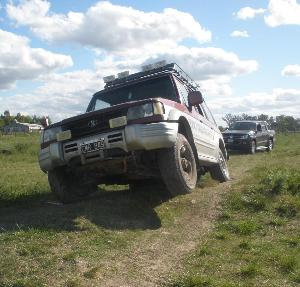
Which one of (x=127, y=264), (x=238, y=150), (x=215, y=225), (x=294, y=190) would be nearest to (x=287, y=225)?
(x=215, y=225)

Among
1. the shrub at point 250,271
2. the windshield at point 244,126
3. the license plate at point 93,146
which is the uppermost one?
the windshield at point 244,126

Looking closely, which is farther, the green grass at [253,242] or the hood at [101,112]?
the hood at [101,112]

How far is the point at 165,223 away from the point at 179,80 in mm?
2846

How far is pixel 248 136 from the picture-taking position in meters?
21.0

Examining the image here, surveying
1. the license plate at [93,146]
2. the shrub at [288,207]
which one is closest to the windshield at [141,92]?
the license plate at [93,146]

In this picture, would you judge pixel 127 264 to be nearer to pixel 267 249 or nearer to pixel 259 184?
pixel 267 249

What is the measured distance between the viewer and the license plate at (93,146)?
5996 millimetres

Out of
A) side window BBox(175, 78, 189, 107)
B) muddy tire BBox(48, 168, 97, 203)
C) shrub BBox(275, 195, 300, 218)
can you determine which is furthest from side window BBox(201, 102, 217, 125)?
muddy tire BBox(48, 168, 97, 203)

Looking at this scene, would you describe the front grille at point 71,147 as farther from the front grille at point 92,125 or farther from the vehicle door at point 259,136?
the vehicle door at point 259,136

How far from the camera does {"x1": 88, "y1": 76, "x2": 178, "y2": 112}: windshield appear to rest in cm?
749

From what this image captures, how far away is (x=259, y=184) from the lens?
819 centimetres

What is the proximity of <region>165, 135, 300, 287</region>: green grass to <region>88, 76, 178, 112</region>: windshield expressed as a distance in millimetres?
2023

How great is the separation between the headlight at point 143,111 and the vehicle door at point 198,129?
1.16 meters

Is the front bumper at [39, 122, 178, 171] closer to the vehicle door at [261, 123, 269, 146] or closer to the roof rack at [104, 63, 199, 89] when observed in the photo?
the roof rack at [104, 63, 199, 89]
